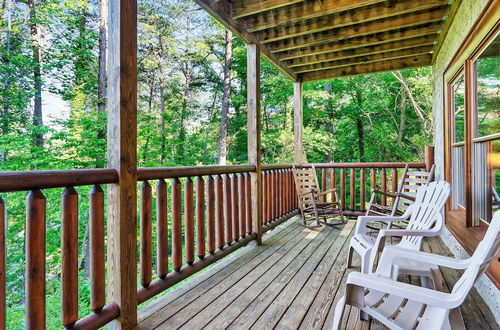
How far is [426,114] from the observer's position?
10.6m

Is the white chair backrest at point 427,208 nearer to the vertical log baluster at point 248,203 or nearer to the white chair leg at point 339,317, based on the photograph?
the white chair leg at point 339,317

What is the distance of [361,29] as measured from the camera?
3748mm

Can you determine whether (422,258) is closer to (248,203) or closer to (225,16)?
(248,203)

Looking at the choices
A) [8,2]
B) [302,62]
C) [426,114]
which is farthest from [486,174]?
[8,2]

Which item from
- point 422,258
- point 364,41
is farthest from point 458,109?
point 422,258

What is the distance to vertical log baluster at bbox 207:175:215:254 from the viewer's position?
2793 millimetres

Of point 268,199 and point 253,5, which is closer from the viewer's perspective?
point 253,5

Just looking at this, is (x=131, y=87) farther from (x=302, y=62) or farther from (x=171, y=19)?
(x=171, y=19)

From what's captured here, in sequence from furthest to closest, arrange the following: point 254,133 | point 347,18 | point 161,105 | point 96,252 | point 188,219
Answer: point 161,105
point 254,133
point 347,18
point 188,219
point 96,252

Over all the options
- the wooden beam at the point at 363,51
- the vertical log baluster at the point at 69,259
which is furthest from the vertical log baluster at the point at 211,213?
the wooden beam at the point at 363,51

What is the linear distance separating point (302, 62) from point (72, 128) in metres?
7.53

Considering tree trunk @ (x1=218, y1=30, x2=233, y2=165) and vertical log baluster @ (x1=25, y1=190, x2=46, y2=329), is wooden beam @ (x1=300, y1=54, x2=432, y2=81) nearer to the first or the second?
vertical log baluster @ (x1=25, y1=190, x2=46, y2=329)

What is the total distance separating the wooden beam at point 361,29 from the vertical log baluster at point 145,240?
310 centimetres

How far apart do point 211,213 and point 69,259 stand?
58.6 inches
